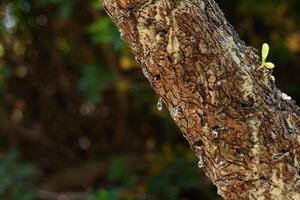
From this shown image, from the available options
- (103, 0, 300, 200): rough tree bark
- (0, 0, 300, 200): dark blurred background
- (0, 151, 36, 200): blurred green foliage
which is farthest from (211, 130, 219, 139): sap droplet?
(0, 151, 36, 200): blurred green foliage

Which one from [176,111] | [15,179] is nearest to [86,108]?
[15,179]

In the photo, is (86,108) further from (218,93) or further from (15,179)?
(218,93)

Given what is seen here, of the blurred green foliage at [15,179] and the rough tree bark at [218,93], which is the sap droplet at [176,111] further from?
the blurred green foliage at [15,179]

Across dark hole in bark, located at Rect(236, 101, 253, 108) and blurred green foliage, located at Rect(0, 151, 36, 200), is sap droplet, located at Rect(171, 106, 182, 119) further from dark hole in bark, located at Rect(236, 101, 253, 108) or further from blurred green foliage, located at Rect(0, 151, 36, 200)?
blurred green foliage, located at Rect(0, 151, 36, 200)

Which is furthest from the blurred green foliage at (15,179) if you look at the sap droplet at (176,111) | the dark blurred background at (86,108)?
the sap droplet at (176,111)

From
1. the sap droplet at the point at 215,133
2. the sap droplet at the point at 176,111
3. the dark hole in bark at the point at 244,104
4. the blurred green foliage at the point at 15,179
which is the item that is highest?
the blurred green foliage at the point at 15,179

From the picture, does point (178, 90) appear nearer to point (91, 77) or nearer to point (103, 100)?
point (91, 77)

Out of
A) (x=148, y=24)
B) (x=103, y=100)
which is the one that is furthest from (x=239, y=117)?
(x=103, y=100)
